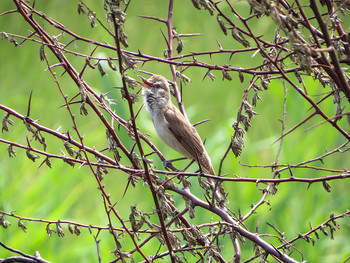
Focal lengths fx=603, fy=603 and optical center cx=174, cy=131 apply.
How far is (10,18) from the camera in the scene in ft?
19.7

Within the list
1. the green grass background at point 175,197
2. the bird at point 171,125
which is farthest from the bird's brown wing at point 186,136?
the green grass background at point 175,197

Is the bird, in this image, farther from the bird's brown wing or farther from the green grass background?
the green grass background

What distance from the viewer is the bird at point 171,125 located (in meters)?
2.57

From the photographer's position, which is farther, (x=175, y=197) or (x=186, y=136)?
(x=175, y=197)

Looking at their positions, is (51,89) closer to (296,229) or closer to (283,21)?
(296,229)

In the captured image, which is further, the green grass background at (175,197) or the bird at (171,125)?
the green grass background at (175,197)

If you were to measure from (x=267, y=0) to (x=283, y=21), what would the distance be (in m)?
0.05

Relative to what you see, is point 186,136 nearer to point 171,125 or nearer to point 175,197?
point 171,125

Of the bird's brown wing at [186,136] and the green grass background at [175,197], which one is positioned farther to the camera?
the green grass background at [175,197]

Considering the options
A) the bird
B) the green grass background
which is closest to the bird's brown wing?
the bird

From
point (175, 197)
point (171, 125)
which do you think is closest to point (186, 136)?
point (171, 125)

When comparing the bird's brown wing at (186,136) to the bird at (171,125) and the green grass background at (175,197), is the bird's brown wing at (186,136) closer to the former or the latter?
the bird at (171,125)

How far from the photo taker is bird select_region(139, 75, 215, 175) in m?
2.57

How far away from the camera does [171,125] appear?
2.62 m
